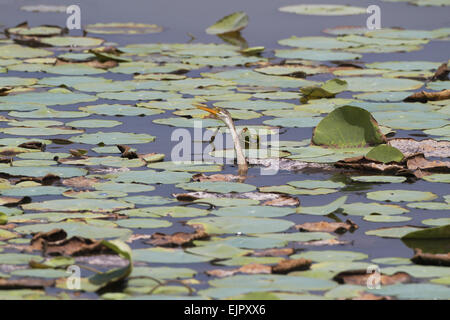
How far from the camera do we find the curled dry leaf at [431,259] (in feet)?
14.0

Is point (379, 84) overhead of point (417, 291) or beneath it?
overhead

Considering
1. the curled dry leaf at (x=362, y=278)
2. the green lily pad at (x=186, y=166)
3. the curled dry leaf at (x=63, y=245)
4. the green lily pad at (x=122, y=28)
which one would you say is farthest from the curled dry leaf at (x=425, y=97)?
the green lily pad at (x=122, y=28)

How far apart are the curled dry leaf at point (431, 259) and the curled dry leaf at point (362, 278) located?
0.21m

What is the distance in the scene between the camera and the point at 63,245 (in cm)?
439

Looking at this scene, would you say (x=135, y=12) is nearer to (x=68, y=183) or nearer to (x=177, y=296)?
(x=68, y=183)

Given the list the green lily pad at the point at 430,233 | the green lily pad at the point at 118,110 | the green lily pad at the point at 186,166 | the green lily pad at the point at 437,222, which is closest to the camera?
the green lily pad at the point at 430,233

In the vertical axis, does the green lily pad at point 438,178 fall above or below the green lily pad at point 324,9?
below

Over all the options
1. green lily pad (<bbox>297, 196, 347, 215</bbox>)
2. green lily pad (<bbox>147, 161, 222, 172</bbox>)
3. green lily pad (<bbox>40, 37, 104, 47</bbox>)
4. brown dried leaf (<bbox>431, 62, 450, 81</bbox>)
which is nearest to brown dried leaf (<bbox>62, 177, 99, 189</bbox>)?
green lily pad (<bbox>147, 161, 222, 172</bbox>)

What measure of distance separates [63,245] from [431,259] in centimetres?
142

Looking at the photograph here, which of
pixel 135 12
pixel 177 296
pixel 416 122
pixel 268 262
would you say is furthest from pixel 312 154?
pixel 135 12

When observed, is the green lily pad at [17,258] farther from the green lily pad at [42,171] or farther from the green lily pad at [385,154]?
the green lily pad at [385,154]

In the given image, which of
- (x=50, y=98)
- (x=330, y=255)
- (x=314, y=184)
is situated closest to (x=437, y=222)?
(x=330, y=255)

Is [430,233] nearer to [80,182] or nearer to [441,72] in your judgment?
[80,182]

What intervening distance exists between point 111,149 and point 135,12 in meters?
5.73
